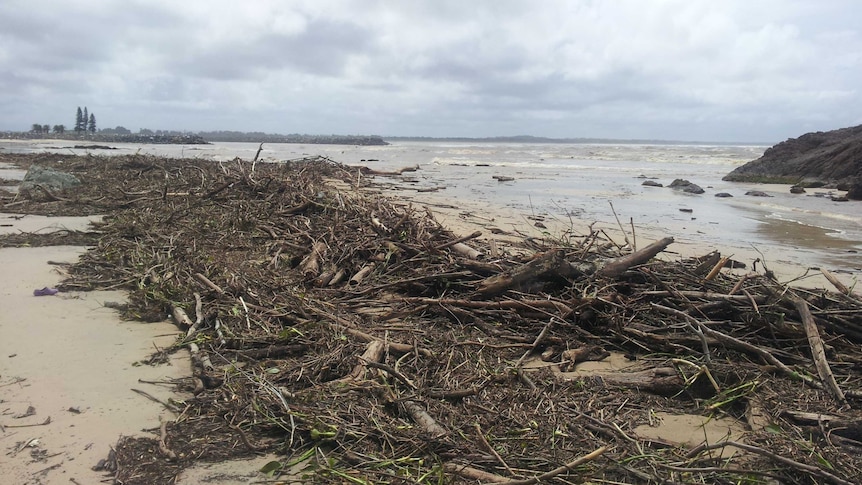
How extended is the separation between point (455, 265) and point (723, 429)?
2.46 m

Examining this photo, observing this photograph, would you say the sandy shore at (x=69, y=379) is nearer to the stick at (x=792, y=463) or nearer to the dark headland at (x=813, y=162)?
the stick at (x=792, y=463)

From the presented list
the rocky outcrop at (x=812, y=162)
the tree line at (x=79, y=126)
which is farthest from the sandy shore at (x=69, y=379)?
the tree line at (x=79, y=126)

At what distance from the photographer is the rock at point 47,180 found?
11.0 meters

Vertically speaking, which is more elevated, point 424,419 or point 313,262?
point 313,262

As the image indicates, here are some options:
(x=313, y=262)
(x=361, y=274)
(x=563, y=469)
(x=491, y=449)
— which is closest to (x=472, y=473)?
(x=491, y=449)

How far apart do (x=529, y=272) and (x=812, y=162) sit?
24600 mm

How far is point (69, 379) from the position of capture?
10.8 ft

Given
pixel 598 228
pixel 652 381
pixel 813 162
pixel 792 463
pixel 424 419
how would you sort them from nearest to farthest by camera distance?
pixel 792 463, pixel 424 419, pixel 652 381, pixel 598 228, pixel 813 162

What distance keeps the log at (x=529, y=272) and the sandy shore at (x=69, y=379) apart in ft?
7.75

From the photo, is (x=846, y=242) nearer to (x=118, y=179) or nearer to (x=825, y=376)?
(x=825, y=376)

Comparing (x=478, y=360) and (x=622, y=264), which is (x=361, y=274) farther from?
(x=622, y=264)

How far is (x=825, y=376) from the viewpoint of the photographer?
312 centimetres

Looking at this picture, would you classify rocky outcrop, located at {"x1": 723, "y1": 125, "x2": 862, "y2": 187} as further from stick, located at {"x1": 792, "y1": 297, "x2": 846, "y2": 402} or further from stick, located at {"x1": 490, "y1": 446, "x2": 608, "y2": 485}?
stick, located at {"x1": 490, "y1": 446, "x2": 608, "y2": 485}

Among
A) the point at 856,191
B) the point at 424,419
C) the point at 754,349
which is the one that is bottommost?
the point at 424,419
